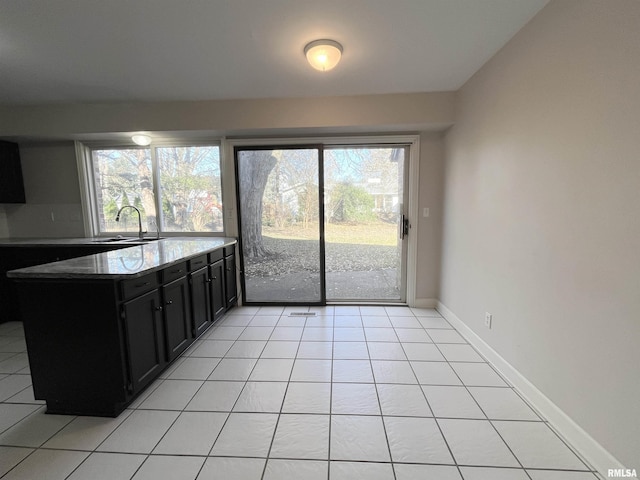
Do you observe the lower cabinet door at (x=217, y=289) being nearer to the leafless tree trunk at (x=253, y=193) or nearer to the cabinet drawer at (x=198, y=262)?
the cabinet drawer at (x=198, y=262)

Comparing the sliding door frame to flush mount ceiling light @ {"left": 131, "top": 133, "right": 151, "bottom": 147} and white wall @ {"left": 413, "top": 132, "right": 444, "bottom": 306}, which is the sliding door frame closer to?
white wall @ {"left": 413, "top": 132, "right": 444, "bottom": 306}

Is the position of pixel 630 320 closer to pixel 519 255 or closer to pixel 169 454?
pixel 519 255

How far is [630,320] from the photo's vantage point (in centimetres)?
118

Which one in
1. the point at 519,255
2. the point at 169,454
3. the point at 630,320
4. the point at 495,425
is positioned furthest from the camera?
the point at 519,255

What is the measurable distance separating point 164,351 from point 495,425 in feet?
7.48

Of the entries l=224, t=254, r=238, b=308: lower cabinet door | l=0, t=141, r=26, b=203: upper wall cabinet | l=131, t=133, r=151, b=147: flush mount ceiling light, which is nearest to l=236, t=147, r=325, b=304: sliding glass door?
l=224, t=254, r=238, b=308: lower cabinet door

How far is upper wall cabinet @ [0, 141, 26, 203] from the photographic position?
3.28 metres

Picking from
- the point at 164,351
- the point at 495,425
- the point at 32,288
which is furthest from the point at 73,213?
the point at 495,425

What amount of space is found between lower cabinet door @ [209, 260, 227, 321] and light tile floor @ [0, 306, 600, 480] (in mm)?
538

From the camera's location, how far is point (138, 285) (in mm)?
1808

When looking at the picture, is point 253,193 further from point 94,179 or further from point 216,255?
point 94,179

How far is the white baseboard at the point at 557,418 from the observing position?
1.30 metres

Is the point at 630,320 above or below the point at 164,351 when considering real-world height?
above

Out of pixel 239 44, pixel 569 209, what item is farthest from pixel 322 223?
pixel 569 209
